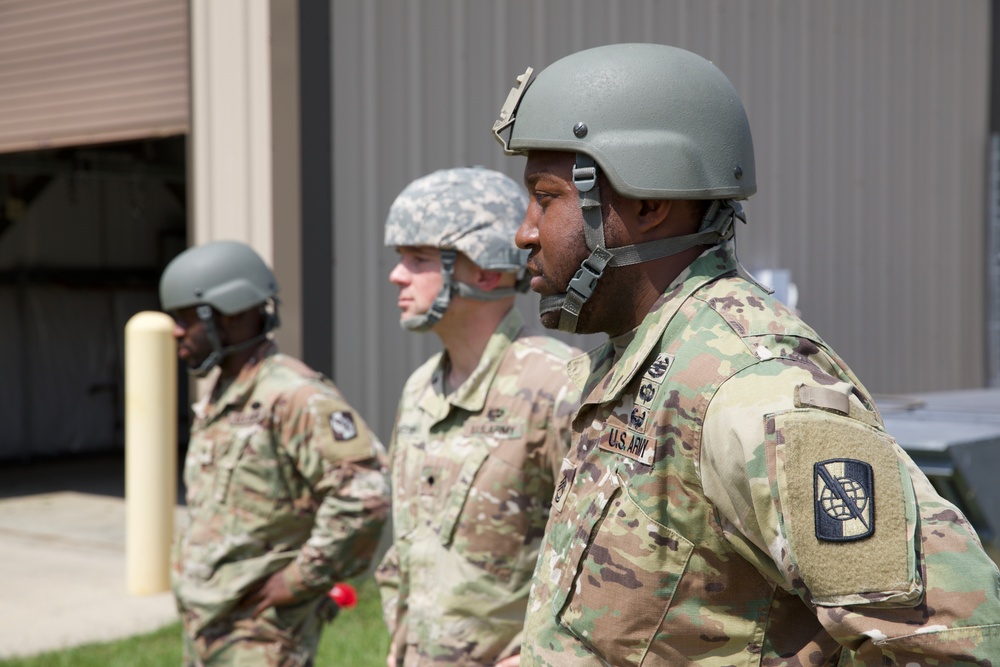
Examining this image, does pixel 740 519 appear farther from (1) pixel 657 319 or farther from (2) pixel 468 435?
(2) pixel 468 435

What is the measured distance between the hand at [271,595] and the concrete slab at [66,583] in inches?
118

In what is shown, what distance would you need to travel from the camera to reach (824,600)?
1.42 m

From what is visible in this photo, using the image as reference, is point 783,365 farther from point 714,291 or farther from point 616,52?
point 616,52

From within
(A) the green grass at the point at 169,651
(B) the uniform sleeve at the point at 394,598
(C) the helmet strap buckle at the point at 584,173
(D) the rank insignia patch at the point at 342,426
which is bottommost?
(A) the green grass at the point at 169,651

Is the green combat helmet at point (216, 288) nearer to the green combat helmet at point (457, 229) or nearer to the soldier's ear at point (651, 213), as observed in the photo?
the green combat helmet at point (457, 229)

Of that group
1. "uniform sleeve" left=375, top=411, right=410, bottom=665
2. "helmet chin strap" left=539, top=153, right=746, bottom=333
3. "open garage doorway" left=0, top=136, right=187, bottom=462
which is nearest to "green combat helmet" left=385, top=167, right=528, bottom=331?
"uniform sleeve" left=375, top=411, right=410, bottom=665

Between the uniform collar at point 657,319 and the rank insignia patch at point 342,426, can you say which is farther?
the rank insignia patch at point 342,426

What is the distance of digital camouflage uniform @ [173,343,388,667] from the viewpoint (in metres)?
3.62

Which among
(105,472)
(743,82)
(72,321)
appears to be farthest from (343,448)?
(72,321)

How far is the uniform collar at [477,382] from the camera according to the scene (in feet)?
9.82

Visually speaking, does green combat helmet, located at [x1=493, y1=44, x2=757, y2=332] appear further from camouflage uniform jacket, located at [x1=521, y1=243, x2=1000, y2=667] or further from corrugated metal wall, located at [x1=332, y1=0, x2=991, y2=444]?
corrugated metal wall, located at [x1=332, y1=0, x2=991, y2=444]

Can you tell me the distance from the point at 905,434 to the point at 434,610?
2108mm

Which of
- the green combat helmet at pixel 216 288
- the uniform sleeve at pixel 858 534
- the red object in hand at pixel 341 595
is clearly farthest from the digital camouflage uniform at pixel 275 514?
the uniform sleeve at pixel 858 534

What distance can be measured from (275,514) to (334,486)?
0.24 meters
